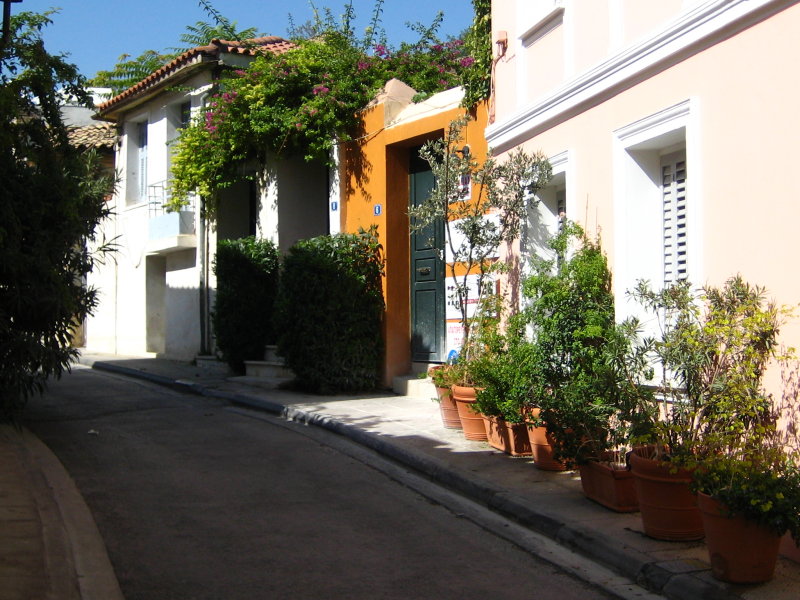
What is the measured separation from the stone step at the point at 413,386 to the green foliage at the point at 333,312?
1.31ft

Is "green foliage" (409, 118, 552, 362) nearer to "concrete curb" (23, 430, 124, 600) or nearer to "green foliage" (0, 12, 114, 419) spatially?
"green foliage" (0, 12, 114, 419)

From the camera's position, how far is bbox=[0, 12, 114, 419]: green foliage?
358 inches

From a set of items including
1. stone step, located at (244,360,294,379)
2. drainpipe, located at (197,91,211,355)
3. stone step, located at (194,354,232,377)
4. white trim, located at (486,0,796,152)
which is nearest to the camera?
white trim, located at (486,0,796,152)

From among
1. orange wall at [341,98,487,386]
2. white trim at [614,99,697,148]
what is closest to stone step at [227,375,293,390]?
orange wall at [341,98,487,386]

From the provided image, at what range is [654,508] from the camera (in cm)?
570

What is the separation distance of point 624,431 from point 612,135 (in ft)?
9.44

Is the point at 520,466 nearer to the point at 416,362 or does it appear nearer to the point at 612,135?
the point at 612,135

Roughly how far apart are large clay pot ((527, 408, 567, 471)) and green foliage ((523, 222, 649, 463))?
31 cm

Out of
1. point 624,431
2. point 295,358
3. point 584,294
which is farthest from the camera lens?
point 295,358

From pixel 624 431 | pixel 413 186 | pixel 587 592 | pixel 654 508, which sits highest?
pixel 413 186

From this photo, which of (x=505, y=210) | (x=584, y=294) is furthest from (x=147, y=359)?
(x=584, y=294)

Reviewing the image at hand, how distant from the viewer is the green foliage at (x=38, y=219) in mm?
9094

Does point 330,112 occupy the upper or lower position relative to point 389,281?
upper

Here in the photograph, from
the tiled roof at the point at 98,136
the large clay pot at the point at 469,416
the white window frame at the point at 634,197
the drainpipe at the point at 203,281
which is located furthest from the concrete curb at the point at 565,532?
the tiled roof at the point at 98,136
